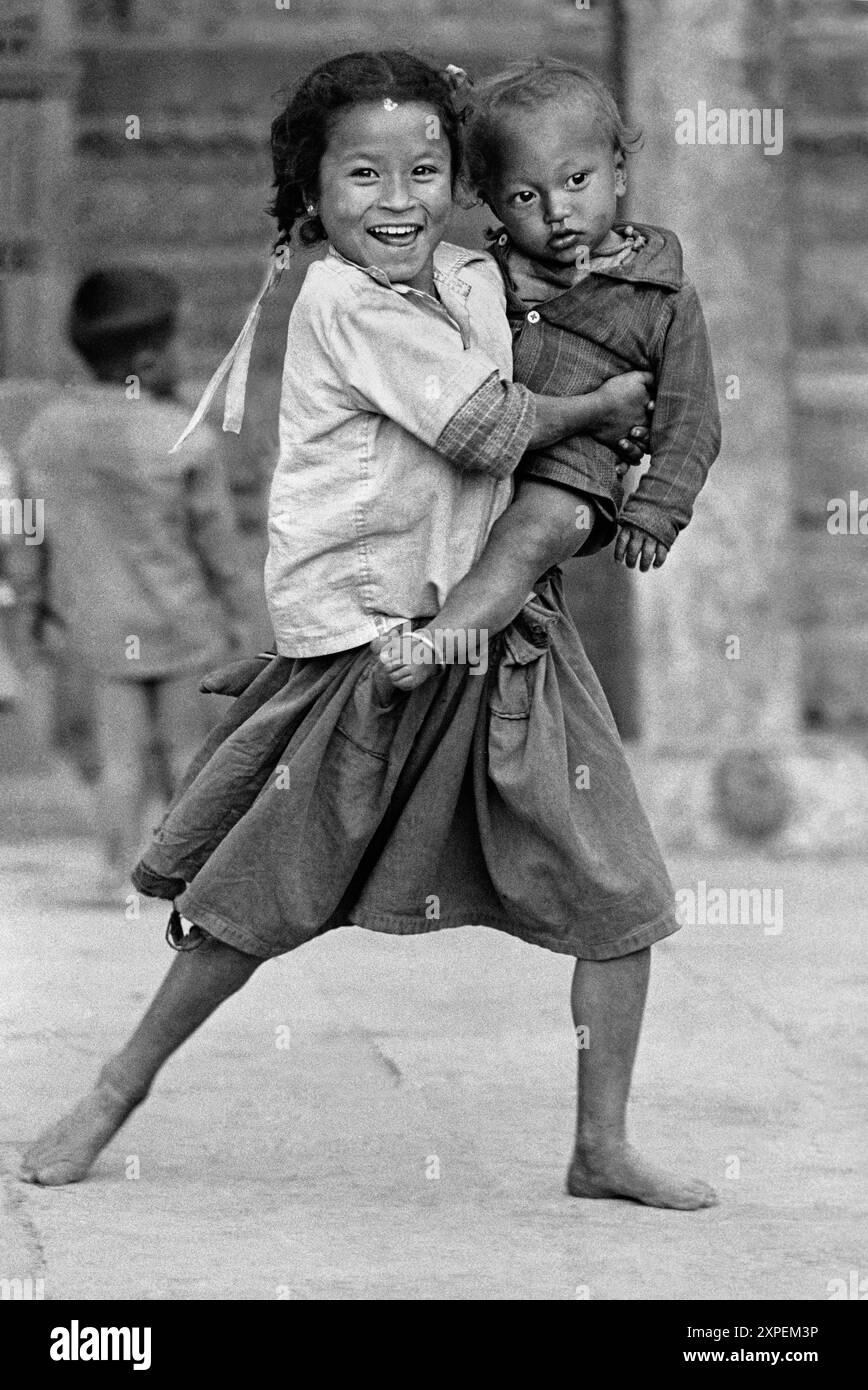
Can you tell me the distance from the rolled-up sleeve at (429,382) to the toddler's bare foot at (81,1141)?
117 centimetres

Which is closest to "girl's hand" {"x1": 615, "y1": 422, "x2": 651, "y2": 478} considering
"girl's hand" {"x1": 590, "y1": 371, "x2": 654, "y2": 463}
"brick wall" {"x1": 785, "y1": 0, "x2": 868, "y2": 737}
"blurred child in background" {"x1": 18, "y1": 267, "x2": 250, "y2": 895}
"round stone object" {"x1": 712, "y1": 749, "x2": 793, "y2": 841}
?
"girl's hand" {"x1": 590, "y1": 371, "x2": 654, "y2": 463}

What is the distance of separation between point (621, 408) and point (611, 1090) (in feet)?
3.46

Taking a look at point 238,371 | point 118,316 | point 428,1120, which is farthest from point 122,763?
point 238,371

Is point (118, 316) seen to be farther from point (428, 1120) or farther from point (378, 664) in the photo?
point (378, 664)

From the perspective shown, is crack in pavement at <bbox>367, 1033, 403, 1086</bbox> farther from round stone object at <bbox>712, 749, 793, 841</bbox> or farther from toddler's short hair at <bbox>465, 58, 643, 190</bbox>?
round stone object at <bbox>712, 749, 793, 841</bbox>

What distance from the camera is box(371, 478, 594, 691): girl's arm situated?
3408 mm

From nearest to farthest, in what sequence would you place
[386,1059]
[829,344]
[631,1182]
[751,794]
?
[631,1182], [386,1059], [751,794], [829,344]

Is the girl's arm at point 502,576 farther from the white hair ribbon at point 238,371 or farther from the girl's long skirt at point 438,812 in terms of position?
the white hair ribbon at point 238,371

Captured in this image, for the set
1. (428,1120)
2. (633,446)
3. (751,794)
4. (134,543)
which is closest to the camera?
(633,446)

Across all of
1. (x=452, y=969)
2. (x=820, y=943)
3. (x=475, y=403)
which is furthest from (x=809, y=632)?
(x=475, y=403)

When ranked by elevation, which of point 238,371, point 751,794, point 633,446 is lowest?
point 751,794

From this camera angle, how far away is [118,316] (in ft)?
20.1

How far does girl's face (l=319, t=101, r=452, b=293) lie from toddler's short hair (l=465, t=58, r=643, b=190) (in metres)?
0.07

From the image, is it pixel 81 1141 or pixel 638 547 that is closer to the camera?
pixel 638 547
